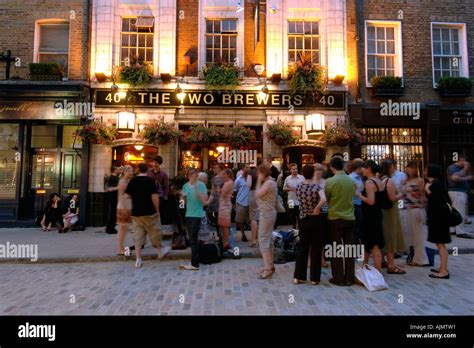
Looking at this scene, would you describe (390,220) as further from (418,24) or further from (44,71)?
(44,71)

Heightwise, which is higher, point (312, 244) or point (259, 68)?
point (259, 68)

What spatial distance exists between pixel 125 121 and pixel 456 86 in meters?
12.4

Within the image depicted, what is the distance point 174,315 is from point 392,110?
11.2m

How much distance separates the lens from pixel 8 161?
11.7 meters

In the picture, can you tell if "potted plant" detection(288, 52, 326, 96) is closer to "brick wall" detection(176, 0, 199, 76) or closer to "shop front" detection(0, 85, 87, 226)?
"brick wall" detection(176, 0, 199, 76)

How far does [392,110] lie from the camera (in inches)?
468

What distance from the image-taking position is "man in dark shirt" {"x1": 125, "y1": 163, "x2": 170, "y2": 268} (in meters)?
6.49

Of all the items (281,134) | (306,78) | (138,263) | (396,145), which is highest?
(306,78)

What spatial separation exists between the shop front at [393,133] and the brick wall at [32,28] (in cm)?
1053

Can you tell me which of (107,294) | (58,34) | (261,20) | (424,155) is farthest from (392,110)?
(58,34)

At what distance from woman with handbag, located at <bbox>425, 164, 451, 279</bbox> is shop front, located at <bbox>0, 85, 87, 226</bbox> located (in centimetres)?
1083

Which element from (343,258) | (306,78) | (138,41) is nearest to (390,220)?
(343,258)

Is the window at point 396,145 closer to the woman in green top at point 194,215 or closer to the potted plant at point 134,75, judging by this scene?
the woman in green top at point 194,215
